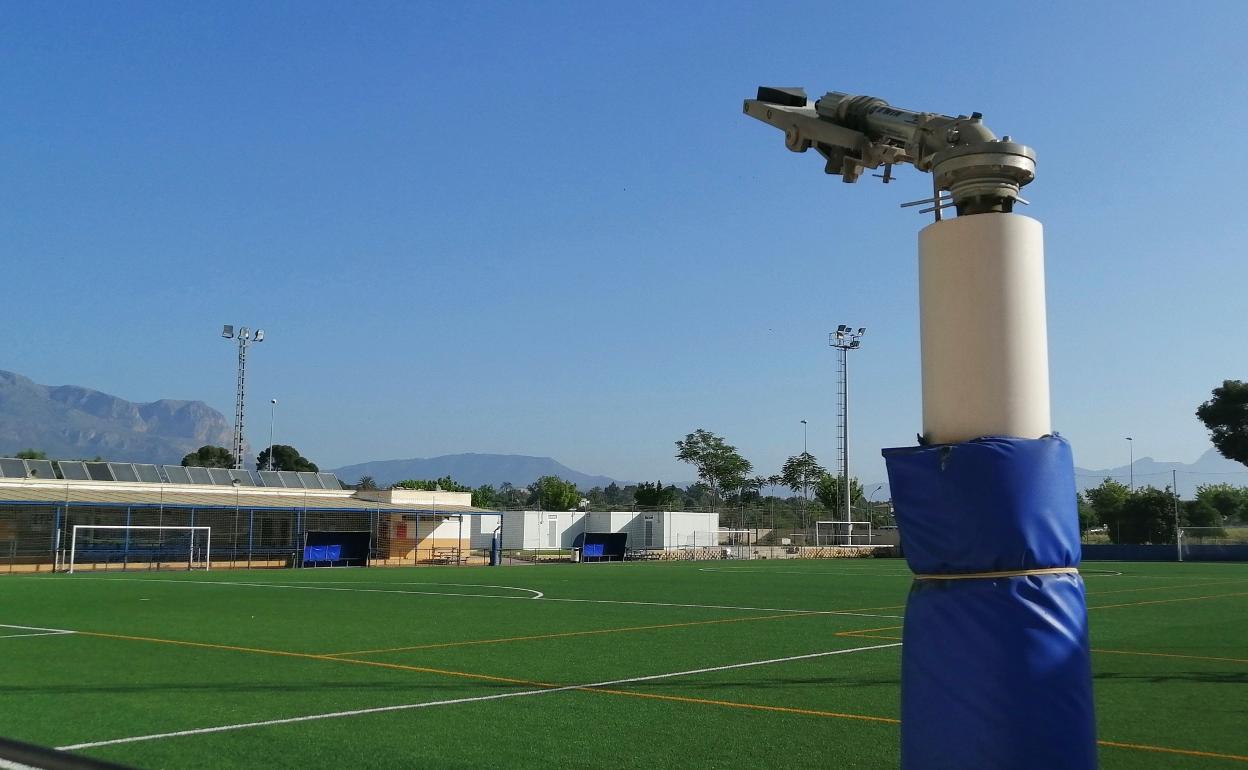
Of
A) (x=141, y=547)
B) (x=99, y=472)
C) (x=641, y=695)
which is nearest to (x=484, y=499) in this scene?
(x=99, y=472)

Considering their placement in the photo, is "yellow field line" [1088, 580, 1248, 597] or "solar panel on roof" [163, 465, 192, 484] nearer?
"yellow field line" [1088, 580, 1248, 597]

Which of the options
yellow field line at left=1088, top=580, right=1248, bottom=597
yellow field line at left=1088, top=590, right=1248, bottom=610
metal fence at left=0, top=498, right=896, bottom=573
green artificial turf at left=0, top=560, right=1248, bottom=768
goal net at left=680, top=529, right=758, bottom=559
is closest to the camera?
green artificial turf at left=0, top=560, right=1248, bottom=768

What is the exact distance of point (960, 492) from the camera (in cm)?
333

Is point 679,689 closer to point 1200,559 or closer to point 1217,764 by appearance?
point 1217,764

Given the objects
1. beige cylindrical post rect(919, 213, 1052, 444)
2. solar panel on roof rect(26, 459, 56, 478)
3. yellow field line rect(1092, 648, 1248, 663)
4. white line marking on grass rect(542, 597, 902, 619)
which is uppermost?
solar panel on roof rect(26, 459, 56, 478)

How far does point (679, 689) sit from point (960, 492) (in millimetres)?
6579

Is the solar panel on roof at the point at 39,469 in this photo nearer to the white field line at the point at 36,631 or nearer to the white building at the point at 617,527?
the white building at the point at 617,527

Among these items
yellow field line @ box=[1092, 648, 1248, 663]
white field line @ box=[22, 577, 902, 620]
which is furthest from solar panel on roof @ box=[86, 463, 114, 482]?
yellow field line @ box=[1092, 648, 1248, 663]

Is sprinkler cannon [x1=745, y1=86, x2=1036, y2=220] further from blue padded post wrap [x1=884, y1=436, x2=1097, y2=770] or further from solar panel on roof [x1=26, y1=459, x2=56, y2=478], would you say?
solar panel on roof [x1=26, y1=459, x2=56, y2=478]

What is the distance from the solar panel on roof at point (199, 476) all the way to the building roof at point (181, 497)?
7.02 ft

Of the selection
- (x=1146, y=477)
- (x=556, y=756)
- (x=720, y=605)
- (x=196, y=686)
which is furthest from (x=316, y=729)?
(x=1146, y=477)

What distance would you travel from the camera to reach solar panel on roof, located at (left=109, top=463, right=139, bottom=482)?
45188mm

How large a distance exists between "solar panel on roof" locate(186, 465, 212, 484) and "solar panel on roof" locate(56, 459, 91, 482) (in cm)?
480

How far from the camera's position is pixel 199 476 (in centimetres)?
4981
